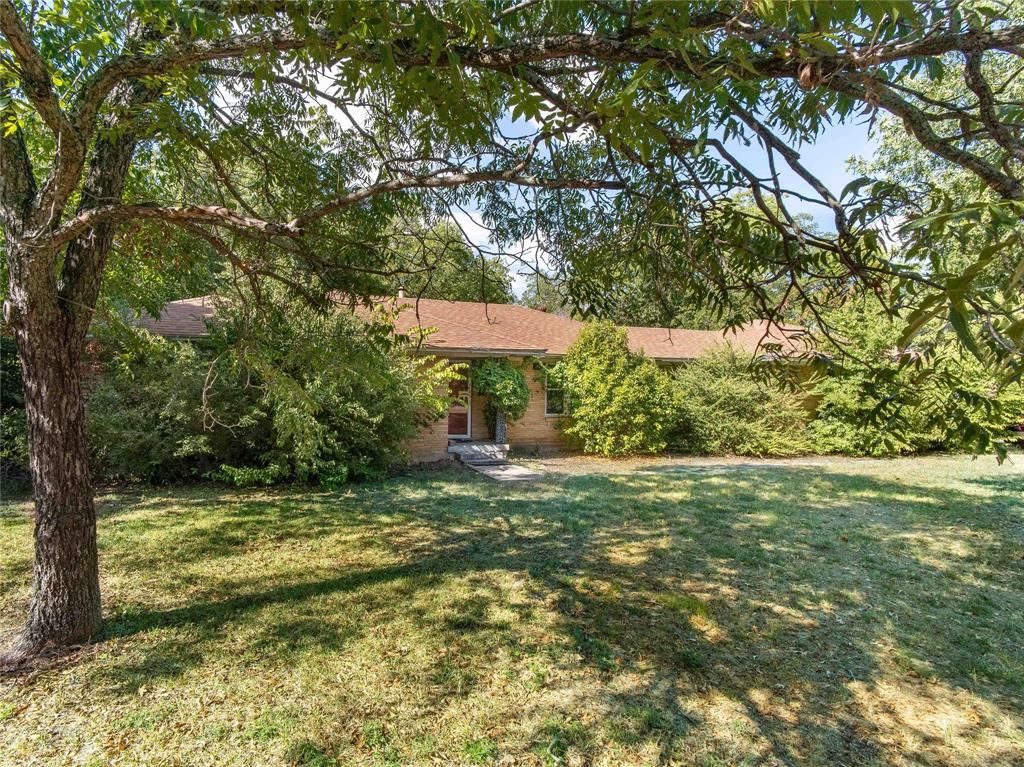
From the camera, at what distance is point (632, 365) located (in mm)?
13984

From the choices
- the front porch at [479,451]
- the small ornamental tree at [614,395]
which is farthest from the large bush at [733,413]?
the front porch at [479,451]

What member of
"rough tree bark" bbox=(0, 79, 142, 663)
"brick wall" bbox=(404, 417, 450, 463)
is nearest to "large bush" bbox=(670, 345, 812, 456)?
"brick wall" bbox=(404, 417, 450, 463)

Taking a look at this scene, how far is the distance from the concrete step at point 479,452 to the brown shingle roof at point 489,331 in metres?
2.23

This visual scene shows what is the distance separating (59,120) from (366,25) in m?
1.88

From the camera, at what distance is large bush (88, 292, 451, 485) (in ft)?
26.7

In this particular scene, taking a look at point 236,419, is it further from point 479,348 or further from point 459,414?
point 459,414

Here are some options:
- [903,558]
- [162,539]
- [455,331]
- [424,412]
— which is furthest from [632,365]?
[162,539]

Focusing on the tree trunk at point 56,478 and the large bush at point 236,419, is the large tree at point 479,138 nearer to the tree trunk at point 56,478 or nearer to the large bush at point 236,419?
the tree trunk at point 56,478

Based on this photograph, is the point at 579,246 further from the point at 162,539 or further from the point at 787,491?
the point at 787,491

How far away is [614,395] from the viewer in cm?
1357

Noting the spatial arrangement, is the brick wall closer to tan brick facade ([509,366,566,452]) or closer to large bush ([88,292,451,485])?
large bush ([88,292,451,485])

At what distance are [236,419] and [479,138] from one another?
291 inches

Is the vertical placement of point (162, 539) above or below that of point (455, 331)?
below

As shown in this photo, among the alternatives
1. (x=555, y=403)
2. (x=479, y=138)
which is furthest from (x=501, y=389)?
(x=479, y=138)
